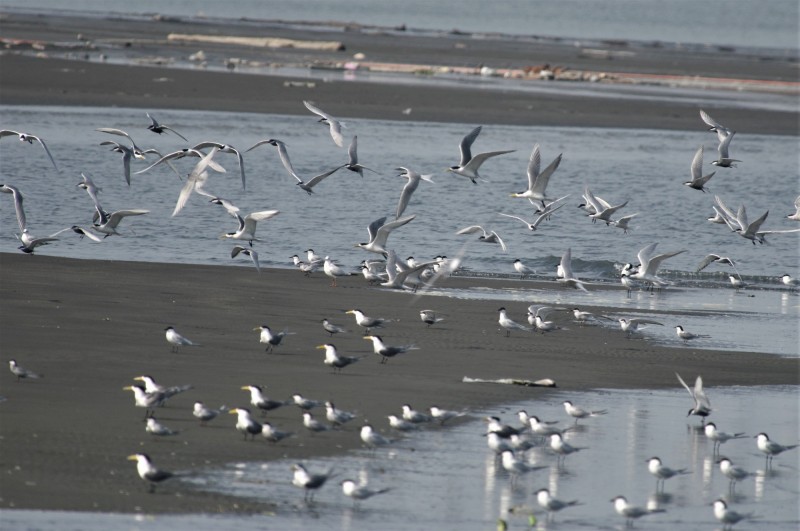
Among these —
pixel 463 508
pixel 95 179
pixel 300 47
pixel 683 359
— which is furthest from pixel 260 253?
pixel 300 47

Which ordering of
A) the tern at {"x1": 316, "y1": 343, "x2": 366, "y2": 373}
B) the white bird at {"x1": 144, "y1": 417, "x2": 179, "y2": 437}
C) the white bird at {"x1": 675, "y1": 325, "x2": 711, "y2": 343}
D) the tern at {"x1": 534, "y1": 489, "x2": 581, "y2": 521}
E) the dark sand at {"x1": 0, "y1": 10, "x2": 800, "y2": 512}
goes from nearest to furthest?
the tern at {"x1": 534, "y1": 489, "x2": 581, "y2": 521} → the dark sand at {"x1": 0, "y1": 10, "x2": 800, "y2": 512} → the white bird at {"x1": 144, "y1": 417, "x2": 179, "y2": 437} → the tern at {"x1": 316, "y1": 343, "x2": 366, "y2": 373} → the white bird at {"x1": 675, "y1": 325, "x2": 711, "y2": 343}

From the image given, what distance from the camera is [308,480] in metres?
9.23

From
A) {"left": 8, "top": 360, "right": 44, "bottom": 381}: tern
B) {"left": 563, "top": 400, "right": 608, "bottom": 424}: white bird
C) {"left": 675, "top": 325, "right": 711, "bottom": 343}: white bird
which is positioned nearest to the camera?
{"left": 8, "top": 360, "right": 44, "bottom": 381}: tern

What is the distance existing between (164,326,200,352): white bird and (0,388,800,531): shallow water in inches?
103

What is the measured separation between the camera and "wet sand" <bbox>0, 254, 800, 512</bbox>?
963 centimetres

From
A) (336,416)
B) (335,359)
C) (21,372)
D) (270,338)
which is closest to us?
(336,416)

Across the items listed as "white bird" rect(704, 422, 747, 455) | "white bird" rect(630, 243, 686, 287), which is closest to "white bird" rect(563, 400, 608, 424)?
"white bird" rect(704, 422, 747, 455)

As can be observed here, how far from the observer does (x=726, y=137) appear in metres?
20.1

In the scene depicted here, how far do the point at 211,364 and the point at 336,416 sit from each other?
2363mm

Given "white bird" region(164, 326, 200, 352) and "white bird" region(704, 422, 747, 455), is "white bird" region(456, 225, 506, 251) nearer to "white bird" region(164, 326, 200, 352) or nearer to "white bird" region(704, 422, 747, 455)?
"white bird" region(164, 326, 200, 352)

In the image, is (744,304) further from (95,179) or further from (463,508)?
(95,179)

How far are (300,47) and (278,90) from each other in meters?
20.0

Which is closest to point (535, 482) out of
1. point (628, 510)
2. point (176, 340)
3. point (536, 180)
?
point (628, 510)

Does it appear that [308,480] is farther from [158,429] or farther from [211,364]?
[211,364]
